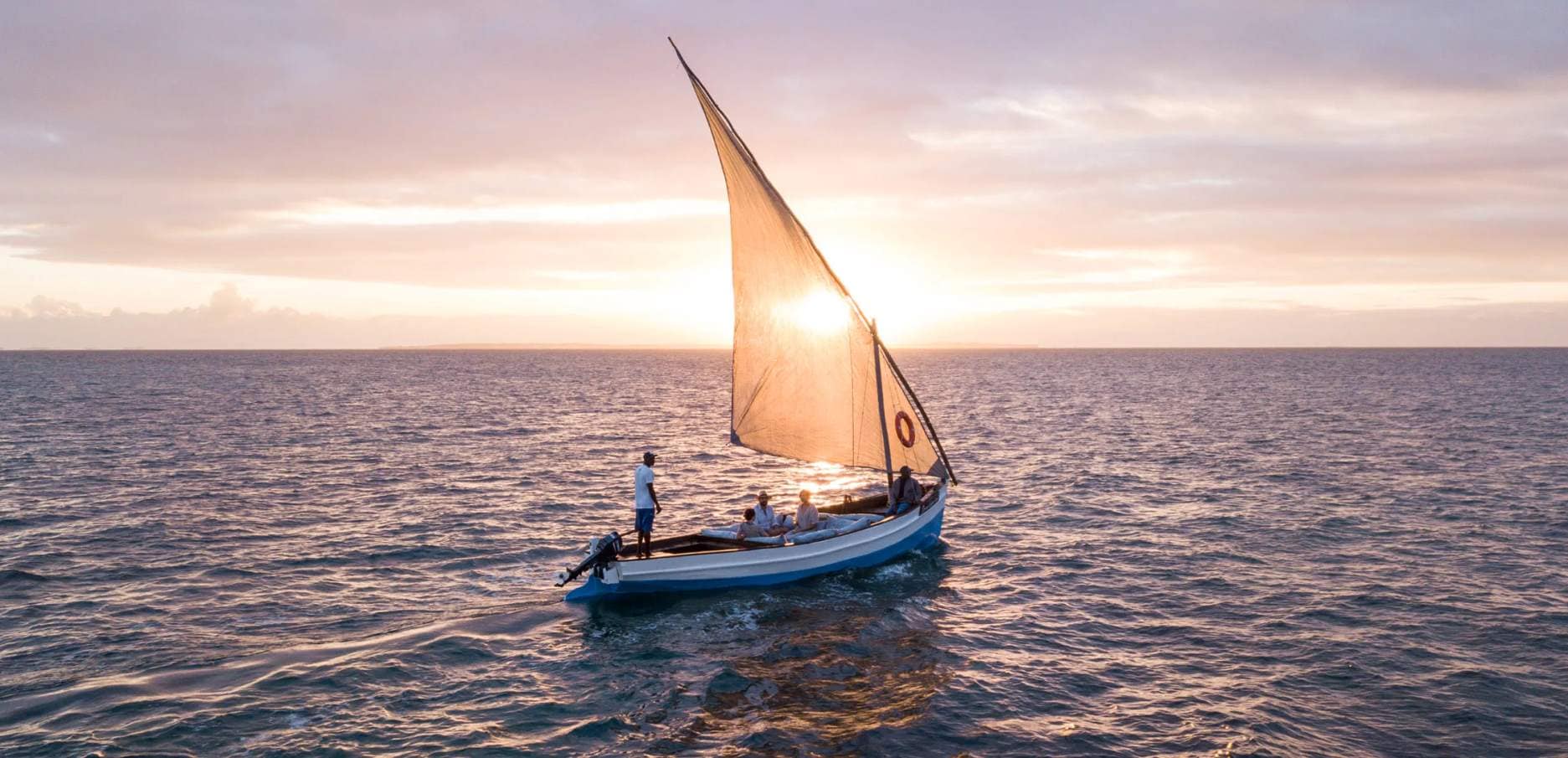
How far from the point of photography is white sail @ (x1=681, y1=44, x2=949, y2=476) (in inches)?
1025

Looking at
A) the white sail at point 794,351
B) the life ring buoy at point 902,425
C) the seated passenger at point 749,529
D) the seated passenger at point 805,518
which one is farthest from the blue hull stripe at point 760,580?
the life ring buoy at point 902,425

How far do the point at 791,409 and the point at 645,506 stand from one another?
250 inches

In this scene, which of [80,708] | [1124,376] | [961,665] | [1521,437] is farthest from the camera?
[1124,376]

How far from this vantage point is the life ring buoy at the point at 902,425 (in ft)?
96.6

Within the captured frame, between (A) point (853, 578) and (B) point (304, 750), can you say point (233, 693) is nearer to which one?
(B) point (304, 750)

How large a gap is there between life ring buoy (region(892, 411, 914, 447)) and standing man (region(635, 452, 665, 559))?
29.5 ft

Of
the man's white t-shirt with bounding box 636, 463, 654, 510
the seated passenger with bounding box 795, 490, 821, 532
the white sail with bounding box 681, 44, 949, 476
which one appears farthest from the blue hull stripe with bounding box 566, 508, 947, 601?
the white sail with bounding box 681, 44, 949, 476

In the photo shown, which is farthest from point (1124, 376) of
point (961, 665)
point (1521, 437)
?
point (961, 665)

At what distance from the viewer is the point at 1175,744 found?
626 inches

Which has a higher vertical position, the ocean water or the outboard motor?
the outboard motor

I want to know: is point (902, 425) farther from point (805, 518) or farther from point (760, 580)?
point (760, 580)

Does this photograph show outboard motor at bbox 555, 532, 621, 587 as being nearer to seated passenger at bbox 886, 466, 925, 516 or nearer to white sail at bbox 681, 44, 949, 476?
white sail at bbox 681, 44, 949, 476

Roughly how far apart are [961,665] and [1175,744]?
199 inches

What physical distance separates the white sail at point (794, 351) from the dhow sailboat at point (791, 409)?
0.12 ft
